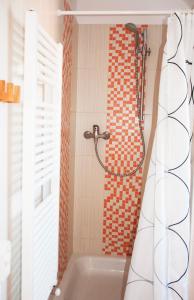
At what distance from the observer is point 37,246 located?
49.4 inches

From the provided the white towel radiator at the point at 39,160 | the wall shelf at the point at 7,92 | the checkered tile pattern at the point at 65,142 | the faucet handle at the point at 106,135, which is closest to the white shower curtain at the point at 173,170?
the white towel radiator at the point at 39,160

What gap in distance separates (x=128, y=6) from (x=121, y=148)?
1.22 metres

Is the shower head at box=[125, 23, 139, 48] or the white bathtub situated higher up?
the shower head at box=[125, 23, 139, 48]

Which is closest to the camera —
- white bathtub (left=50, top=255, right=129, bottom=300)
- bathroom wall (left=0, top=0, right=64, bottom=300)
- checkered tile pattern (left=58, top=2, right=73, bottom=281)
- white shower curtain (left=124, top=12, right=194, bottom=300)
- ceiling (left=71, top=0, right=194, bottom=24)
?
bathroom wall (left=0, top=0, right=64, bottom=300)

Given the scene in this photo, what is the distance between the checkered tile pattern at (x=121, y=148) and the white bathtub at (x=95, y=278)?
5.1 inches

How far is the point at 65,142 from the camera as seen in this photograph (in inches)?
91.2

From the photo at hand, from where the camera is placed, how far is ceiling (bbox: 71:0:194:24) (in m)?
2.65

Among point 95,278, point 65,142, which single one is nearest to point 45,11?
point 65,142

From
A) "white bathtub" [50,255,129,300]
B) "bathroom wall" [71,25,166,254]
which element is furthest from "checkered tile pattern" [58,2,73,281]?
"bathroom wall" [71,25,166,254]

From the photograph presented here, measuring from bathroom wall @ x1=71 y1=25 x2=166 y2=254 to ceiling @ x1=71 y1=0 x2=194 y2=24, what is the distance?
0.19ft

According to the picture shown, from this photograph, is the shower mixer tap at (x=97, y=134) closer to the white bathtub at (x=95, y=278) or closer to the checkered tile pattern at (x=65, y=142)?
the checkered tile pattern at (x=65, y=142)

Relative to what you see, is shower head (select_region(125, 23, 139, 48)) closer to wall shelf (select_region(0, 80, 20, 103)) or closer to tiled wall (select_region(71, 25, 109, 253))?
tiled wall (select_region(71, 25, 109, 253))

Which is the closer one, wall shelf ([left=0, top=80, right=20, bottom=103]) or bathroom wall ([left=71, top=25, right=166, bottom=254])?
wall shelf ([left=0, top=80, right=20, bottom=103])

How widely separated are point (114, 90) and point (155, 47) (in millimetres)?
499
